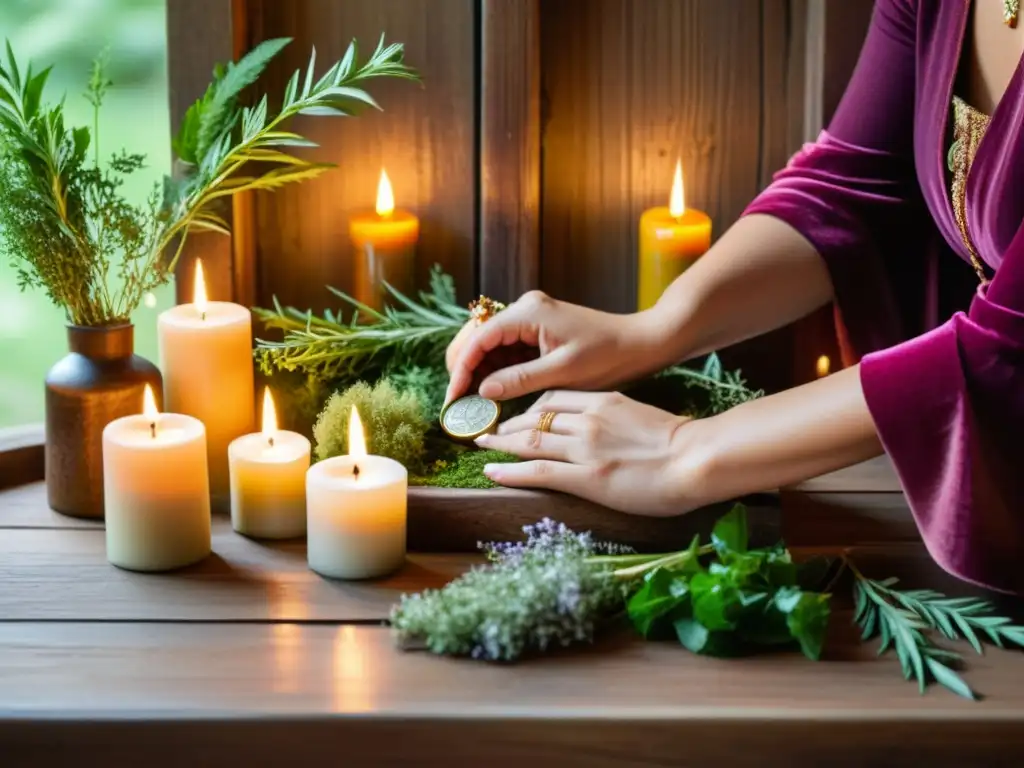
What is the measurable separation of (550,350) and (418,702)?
1.49 feet

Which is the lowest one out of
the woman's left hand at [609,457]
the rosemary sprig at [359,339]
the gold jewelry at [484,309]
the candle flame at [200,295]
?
the woman's left hand at [609,457]

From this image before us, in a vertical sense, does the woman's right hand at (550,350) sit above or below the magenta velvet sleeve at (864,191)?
below

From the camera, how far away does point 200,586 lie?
1204 millimetres

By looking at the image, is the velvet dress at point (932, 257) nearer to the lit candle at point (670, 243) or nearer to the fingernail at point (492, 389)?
the lit candle at point (670, 243)

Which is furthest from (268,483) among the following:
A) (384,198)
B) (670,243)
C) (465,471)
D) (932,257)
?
(932,257)

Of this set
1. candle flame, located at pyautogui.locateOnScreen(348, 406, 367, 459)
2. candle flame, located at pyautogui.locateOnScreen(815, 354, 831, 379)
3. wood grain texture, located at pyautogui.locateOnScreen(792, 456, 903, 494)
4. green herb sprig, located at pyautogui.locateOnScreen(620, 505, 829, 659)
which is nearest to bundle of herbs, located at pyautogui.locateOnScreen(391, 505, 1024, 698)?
green herb sprig, located at pyautogui.locateOnScreen(620, 505, 829, 659)

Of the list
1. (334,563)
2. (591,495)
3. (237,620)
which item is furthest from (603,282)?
(237,620)

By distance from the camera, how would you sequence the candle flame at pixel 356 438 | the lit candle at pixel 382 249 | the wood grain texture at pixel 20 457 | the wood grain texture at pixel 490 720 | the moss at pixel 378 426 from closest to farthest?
the wood grain texture at pixel 490 720
the candle flame at pixel 356 438
the moss at pixel 378 426
the wood grain texture at pixel 20 457
the lit candle at pixel 382 249

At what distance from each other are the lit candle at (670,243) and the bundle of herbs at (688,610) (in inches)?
16.2

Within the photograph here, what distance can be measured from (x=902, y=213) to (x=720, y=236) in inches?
8.8

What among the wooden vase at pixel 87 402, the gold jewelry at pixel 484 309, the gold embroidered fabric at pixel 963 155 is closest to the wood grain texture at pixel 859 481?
the gold embroidered fabric at pixel 963 155

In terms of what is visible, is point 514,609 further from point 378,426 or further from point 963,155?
point 963,155

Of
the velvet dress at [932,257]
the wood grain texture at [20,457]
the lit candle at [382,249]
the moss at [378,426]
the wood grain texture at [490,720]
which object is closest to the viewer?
the wood grain texture at [490,720]

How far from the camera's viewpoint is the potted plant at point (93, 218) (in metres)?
1.28
